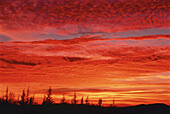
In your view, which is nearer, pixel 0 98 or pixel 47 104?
pixel 47 104

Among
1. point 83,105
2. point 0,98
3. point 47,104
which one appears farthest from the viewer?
point 83,105

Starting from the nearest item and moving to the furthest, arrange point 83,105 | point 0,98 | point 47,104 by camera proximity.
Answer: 1. point 47,104
2. point 0,98
3. point 83,105

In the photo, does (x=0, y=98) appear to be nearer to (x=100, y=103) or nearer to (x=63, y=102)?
(x=63, y=102)

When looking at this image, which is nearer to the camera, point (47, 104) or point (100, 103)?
point (47, 104)

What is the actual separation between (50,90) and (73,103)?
45120mm

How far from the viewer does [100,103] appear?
174 metres

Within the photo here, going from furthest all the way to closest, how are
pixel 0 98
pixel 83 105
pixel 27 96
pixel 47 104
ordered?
pixel 83 105
pixel 0 98
pixel 27 96
pixel 47 104

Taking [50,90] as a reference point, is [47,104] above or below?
below

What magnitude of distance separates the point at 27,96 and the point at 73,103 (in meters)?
41.4

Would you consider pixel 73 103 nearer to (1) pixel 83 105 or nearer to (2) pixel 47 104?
(1) pixel 83 105

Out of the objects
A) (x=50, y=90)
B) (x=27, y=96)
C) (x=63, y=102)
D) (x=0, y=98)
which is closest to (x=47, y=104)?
(x=50, y=90)

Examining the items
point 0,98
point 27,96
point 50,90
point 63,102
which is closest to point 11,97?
point 0,98

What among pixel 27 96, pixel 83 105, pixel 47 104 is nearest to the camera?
pixel 47 104

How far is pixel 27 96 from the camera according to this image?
490 ft
